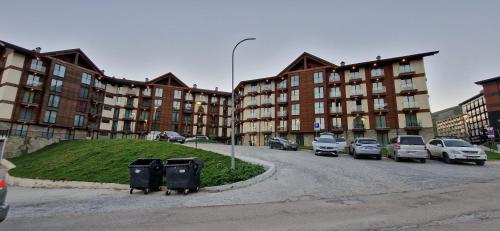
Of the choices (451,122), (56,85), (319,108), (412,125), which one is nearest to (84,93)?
(56,85)

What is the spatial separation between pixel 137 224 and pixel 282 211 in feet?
11.0

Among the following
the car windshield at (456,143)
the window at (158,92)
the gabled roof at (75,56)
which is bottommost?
the car windshield at (456,143)

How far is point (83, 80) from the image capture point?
44594 mm

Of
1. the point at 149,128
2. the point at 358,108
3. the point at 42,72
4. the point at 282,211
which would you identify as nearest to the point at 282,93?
the point at 358,108

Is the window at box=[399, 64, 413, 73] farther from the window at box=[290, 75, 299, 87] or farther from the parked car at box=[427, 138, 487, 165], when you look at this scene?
the parked car at box=[427, 138, 487, 165]

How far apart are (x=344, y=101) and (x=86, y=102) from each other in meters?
46.9

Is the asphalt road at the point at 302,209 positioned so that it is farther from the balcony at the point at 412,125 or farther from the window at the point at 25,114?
the window at the point at 25,114

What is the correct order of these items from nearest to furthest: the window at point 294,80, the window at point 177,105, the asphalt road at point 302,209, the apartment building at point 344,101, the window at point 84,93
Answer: the asphalt road at point 302,209 → the apartment building at point 344,101 → the window at point 84,93 → the window at point 294,80 → the window at point 177,105

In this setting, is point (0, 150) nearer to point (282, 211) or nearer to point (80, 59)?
point (80, 59)

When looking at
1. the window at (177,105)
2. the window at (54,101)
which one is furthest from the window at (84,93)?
the window at (177,105)

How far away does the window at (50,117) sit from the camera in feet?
127

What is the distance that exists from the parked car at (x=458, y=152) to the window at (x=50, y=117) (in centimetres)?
5044

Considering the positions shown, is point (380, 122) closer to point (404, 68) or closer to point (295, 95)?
point (404, 68)

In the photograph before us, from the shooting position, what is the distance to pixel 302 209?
627cm
